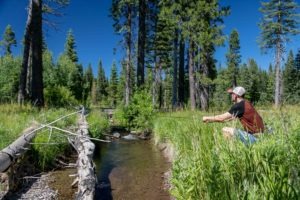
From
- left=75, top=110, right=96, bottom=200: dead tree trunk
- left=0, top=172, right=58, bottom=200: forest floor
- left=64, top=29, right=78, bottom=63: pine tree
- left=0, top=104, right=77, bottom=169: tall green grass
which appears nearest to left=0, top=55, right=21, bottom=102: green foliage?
left=64, top=29, right=78, bottom=63: pine tree

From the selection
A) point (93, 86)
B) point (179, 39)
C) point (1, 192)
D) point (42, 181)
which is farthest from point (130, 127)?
point (93, 86)

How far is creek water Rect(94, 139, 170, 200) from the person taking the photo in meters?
5.70

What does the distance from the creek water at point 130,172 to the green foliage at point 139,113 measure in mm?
3669

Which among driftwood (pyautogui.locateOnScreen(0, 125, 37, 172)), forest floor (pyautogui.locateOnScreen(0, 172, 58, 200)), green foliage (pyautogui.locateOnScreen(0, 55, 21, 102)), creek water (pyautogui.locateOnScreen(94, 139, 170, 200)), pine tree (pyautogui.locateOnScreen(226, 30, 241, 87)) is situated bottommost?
creek water (pyautogui.locateOnScreen(94, 139, 170, 200))

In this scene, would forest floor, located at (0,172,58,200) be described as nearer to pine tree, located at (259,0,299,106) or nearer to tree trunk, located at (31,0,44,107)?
tree trunk, located at (31,0,44,107)

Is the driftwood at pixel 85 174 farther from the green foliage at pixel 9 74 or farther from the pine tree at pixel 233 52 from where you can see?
the pine tree at pixel 233 52

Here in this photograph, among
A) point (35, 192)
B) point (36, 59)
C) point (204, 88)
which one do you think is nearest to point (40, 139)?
point (35, 192)

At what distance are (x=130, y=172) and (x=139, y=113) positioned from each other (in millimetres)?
7992

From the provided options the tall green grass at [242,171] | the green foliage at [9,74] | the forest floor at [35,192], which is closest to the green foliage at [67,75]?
the green foliage at [9,74]

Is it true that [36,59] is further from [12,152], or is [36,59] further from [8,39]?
[8,39]

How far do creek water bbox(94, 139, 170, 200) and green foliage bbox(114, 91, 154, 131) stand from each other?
3.67 m

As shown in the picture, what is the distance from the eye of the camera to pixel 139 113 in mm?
15266

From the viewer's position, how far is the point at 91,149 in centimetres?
641

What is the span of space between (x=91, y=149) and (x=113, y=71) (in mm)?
67700
